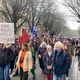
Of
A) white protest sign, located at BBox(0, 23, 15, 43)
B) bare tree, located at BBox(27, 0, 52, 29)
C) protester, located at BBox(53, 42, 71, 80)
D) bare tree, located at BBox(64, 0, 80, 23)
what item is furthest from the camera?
bare tree, located at BBox(27, 0, 52, 29)

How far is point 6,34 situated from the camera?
1278 centimetres

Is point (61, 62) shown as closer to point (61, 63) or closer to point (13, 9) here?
point (61, 63)

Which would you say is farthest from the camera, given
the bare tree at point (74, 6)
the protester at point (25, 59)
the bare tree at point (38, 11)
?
the bare tree at point (38, 11)

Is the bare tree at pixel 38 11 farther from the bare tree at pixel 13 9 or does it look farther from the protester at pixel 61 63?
the protester at pixel 61 63

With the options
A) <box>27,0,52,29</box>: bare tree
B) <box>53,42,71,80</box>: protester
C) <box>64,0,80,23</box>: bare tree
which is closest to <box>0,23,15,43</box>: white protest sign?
<box>53,42,71,80</box>: protester

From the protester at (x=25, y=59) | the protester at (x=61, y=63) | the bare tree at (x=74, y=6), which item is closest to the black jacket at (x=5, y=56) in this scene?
the protester at (x=25, y=59)

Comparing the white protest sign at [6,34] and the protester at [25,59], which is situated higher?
the white protest sign at [6,34]

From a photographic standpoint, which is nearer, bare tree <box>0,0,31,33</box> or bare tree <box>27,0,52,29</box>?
bare tree <box>0,0,31,33</box>

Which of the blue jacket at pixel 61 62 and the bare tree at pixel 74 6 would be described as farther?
the bare tree at pixel 74 6

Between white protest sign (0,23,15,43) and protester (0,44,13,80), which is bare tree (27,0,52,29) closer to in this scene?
white protest sign (0,23,15,43)

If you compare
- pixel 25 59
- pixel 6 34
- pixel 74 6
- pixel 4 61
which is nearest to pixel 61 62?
pixel 25 59

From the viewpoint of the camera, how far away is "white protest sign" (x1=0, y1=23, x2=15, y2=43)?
12.6 metres

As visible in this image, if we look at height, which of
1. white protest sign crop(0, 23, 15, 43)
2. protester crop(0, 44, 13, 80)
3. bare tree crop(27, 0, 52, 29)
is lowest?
protester crop(0, 44, 13, 80)

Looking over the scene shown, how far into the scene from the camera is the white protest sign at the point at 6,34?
12.6m
